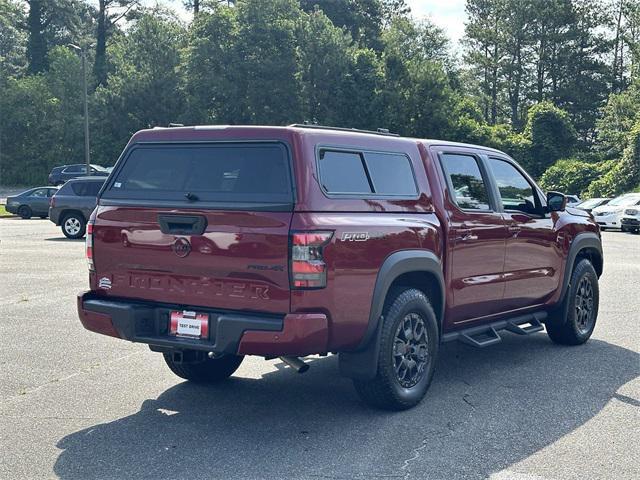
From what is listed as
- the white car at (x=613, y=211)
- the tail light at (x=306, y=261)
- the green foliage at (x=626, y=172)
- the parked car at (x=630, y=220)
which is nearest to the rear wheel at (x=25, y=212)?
the white car at (x=613, y=211)

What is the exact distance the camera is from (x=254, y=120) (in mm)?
54188

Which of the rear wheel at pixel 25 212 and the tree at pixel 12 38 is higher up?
the tree at pixel 12 38

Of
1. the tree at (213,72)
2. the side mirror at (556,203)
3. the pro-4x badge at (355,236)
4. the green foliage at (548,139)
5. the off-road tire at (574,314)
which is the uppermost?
the tree at (213,72)

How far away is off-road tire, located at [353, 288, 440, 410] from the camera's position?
5309mm

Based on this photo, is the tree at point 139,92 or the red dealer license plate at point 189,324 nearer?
the red dealer license plate at point 189,324

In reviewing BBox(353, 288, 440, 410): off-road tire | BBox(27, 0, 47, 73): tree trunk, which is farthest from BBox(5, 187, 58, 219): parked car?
BBox(27, 0, 47, 73): tree trunk

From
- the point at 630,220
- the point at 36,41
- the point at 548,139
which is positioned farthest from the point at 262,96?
the point at 630,220

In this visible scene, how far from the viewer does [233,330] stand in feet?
15.8

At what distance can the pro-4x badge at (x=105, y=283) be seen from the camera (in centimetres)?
548

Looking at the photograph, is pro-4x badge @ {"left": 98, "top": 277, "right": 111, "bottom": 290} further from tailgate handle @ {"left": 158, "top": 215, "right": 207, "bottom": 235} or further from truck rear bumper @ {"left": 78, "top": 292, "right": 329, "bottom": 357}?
tailgate handle @ {"left": 158, "top": 215, "right": 207, "bottom": 235}

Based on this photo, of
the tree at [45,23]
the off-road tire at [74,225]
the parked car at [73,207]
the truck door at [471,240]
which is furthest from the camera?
the tree at [45,23]

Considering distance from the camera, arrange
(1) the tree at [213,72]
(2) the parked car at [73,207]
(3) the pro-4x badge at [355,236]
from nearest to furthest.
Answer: (3) the pro-4x badge at [355,236], (2) the parked car at [73,207], (1) the tree at [213,72]

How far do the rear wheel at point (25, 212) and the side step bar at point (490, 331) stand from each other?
26822 mm

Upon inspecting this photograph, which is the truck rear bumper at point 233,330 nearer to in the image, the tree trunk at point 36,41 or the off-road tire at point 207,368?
the off-road tire at point 207,368
